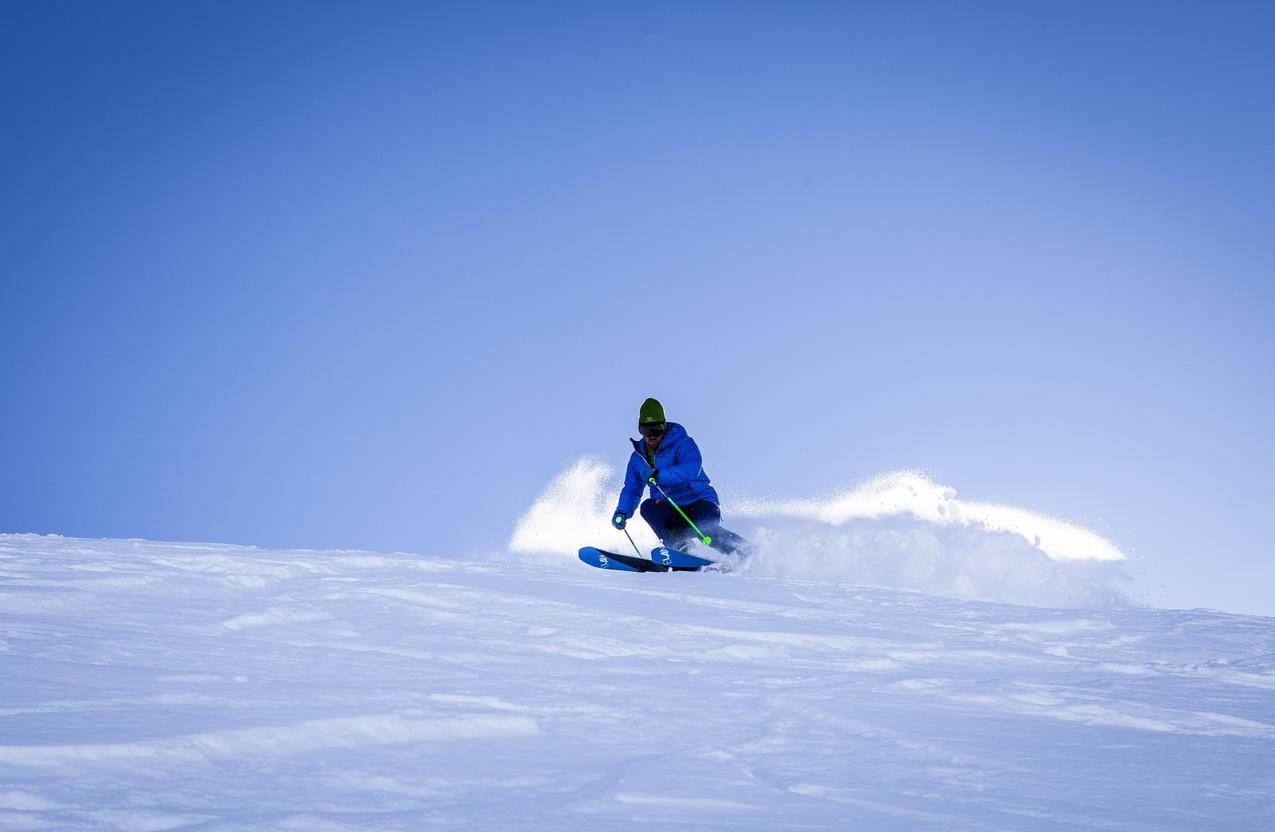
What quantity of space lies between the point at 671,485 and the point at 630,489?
20.6 inches

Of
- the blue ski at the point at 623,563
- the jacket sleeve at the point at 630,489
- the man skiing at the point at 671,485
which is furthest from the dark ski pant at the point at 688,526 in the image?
the blue ski at the point at 623,563

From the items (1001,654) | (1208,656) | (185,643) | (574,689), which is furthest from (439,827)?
A: (1208,656)

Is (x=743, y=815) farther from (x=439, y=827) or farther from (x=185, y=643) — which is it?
(x=185, y=643)

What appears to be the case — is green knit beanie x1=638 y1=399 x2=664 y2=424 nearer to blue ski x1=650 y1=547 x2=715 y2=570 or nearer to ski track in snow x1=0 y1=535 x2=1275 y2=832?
blue ski x1=650 y1=547 x2=715 y2=570

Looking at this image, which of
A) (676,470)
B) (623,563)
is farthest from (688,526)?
(623,563)

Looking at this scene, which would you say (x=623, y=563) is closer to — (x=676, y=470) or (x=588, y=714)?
(x=676, y=470)

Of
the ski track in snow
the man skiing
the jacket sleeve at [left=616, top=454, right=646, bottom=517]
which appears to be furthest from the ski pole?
the ski track in snow

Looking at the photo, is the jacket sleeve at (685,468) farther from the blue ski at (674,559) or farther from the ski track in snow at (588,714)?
the ski track in snow at (588,714)

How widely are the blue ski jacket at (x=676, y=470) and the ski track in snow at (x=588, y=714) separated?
13.9 feet

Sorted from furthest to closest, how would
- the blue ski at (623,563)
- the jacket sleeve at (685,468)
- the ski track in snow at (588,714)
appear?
the jacket sleeve at (685,468) → the blue ski at (623,563) → the ski track in snow at (588,714)

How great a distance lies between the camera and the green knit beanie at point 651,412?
376 inches

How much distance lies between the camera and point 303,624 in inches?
165

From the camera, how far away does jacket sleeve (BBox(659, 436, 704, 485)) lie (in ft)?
31.4

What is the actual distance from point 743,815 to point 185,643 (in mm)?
2570
